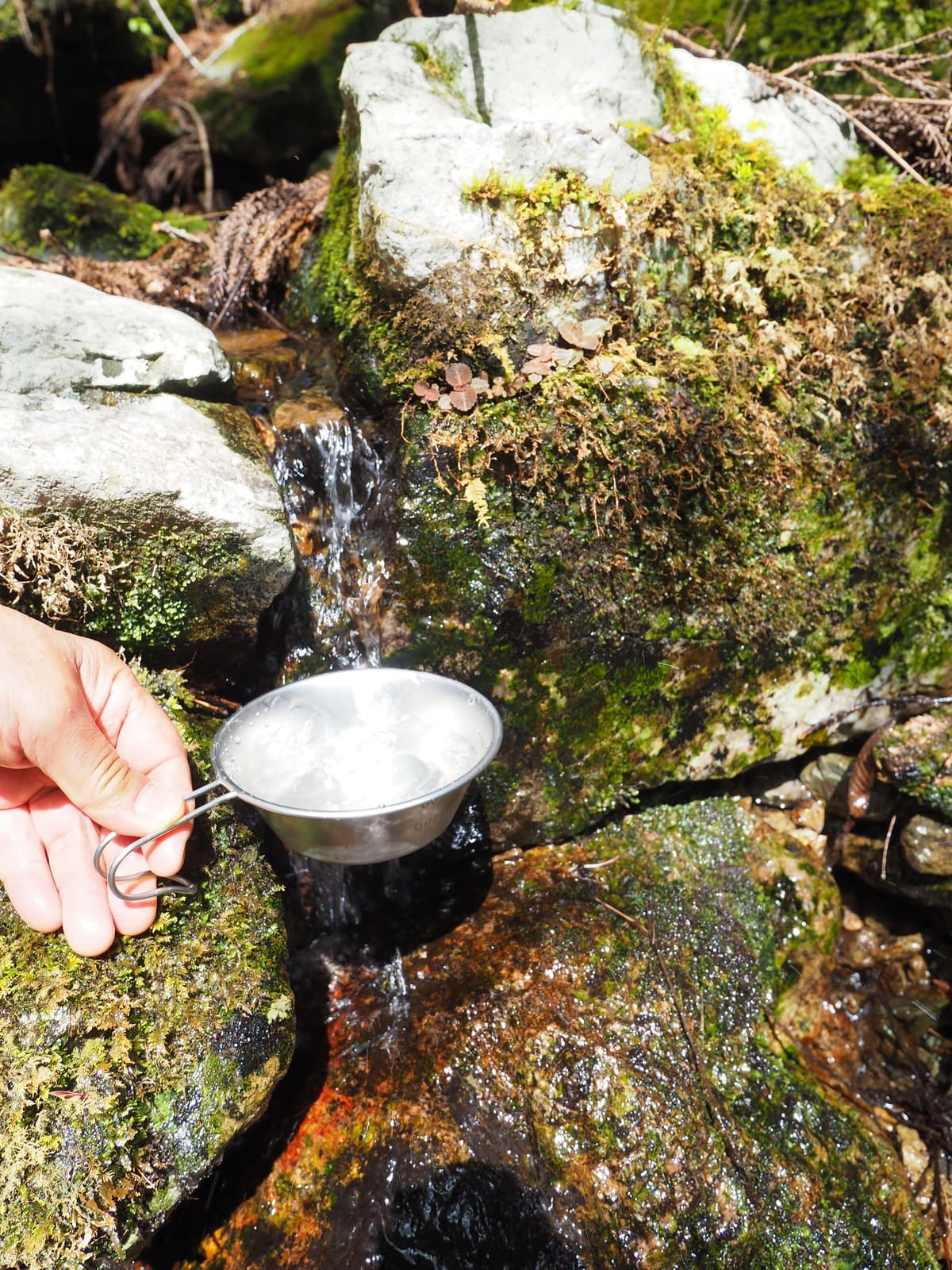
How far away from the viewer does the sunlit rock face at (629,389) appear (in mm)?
2938

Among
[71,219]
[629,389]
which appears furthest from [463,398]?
[71,219]

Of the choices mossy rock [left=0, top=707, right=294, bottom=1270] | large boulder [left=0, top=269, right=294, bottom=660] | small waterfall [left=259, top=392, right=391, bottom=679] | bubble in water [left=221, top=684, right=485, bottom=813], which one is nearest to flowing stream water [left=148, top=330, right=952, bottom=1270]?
small waterfall [left=259, top=392, right=391, bottom=679]

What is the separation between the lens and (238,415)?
129 inches

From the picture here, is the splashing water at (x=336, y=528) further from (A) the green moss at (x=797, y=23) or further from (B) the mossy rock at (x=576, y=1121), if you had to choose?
(A) the green moss at (x=797, y=23)

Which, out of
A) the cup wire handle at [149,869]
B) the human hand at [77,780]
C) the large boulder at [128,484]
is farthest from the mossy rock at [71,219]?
the cup wire handle at [149,869]

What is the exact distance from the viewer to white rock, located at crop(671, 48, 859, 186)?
3555mm

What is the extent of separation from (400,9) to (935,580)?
7079mm

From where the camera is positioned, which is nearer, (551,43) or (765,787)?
(551,43)

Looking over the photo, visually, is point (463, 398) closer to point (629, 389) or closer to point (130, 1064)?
point (629, 389)

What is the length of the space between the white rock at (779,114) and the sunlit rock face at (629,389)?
0.7 inches

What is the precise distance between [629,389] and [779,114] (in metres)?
1.98

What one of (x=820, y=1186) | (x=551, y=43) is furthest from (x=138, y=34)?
(x=820, y=1186)

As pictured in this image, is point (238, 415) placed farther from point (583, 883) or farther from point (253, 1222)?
point (253, 1222)

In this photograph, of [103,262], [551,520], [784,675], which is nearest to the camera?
[551,520]
